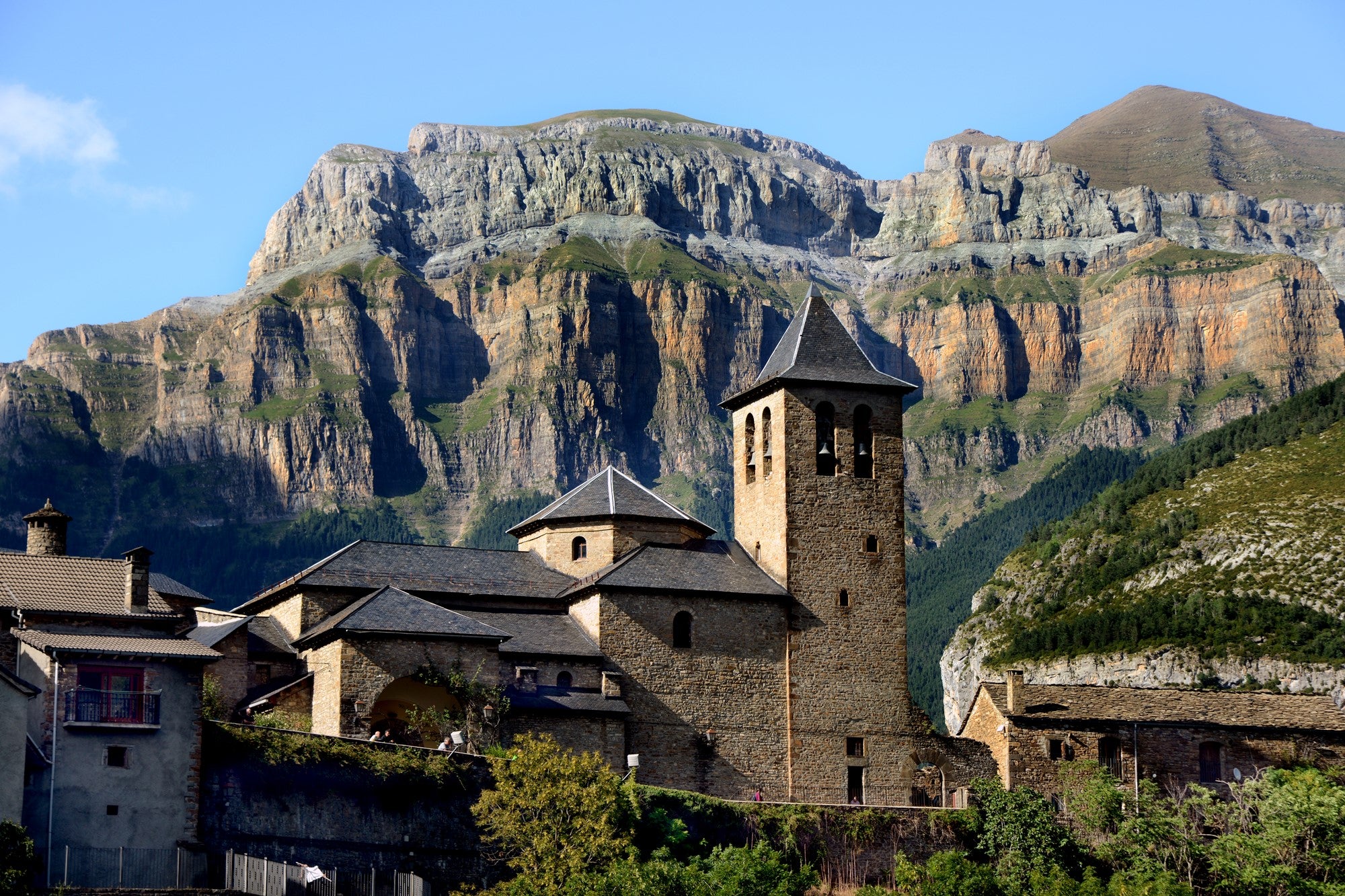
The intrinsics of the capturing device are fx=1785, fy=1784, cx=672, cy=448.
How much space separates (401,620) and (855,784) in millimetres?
18247

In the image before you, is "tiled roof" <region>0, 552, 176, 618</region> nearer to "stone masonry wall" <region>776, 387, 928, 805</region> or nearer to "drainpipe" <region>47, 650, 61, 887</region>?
"drainpipe" <region>47, 650, 61, 887</region>

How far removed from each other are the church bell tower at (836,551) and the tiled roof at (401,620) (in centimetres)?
1204

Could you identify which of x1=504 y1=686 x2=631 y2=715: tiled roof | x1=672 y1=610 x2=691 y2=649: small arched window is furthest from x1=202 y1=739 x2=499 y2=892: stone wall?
x1=672 y1=610 x2=691 y2=649: small arched window

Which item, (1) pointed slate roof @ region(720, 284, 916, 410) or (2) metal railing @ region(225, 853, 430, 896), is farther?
(1) pointed slate roof @ region(720, 284, 916, 410)

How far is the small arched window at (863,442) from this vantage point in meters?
68.4

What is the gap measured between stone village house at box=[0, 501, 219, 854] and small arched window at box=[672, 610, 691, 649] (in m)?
19.2

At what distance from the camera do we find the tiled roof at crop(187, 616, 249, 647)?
2391 inches

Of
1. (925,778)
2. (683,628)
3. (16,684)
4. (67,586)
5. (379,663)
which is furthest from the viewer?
(925,778)

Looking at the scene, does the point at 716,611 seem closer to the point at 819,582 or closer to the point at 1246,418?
the point at 819,582

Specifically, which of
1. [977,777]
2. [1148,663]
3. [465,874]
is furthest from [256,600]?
[1148,663]

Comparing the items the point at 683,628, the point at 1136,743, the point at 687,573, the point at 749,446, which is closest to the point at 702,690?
the point at 683,628

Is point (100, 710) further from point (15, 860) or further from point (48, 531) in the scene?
point (48, 531)

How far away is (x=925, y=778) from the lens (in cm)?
6556

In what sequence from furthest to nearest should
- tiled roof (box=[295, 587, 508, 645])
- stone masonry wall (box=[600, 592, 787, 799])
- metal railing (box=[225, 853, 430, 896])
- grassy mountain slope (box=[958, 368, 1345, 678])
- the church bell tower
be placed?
grassy mountain slope (box=[958, 368, 1345, 678]) < the church bell tower < stone masonry wall (box=[600, 592, 787, 799]) < tiled roof (box=[295, 587, 508, 645]) < metal railing (box=[225, 853, 430, 896])
